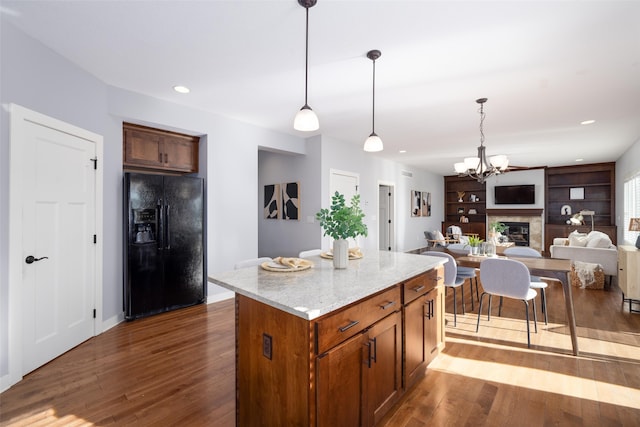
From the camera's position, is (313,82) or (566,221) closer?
(313,82)

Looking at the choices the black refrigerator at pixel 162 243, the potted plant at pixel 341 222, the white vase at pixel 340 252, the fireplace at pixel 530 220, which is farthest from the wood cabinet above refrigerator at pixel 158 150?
the fireplace at pixel 530 220

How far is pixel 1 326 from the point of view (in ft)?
7.11

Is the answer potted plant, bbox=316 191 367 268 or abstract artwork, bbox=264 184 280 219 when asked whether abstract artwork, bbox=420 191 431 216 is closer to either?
abstract artwork, bbox=264 184 280 219

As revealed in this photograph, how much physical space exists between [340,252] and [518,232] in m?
9.40

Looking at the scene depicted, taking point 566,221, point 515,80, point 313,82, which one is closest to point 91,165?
point 313,82

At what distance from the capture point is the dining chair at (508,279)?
281cm

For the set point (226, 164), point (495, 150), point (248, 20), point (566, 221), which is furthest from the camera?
point (566, 221)

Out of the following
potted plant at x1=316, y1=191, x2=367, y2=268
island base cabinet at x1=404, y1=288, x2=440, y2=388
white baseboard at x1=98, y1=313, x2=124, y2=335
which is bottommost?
white baseboard at x1=98, y1=313, x2=124, y2=335

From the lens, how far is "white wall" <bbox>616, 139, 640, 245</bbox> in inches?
218

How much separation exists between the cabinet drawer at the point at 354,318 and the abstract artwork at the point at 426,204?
8.20 meters

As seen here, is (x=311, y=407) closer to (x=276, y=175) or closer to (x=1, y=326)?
(x=1, y=326)

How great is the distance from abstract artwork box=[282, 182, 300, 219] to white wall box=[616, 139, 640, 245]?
232 inches

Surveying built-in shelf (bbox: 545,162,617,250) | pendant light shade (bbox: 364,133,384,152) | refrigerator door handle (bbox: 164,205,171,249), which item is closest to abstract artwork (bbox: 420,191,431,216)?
built-in shelf (bbox: 545,162,617,250)

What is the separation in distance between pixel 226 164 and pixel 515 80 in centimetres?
363
